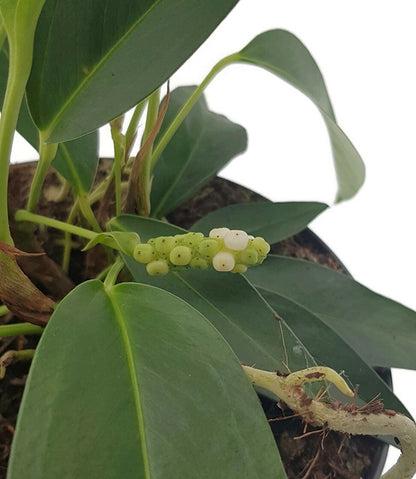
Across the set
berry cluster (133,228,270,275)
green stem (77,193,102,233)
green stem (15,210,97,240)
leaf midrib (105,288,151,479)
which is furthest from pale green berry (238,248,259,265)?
green stem (77,193,102,233)

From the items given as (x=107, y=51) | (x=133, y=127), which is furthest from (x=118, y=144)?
(x=107, y=51)

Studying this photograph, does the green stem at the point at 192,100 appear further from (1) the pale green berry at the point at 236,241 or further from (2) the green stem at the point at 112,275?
(1) the pale green berry at the point at 236,241

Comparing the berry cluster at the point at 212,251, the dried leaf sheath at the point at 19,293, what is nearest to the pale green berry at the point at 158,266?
the berry cluster at the point at 212,251

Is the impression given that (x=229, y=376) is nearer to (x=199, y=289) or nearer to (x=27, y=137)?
(x=199, y=289)

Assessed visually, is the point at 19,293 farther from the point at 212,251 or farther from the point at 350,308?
the point at 350,308

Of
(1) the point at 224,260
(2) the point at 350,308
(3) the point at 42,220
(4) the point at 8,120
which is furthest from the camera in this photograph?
(2) the point at 350,308

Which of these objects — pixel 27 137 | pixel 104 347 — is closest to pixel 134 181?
pixel 27 137
